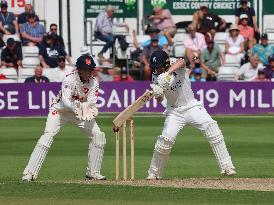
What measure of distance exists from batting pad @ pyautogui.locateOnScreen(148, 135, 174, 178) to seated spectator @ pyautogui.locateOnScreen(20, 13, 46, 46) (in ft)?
43.2

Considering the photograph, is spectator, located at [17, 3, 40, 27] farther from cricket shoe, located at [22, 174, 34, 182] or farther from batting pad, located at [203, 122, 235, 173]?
batting pad, located at [203, 122, 235, 173]

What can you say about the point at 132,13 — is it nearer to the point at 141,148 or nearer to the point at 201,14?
the point at 201,14

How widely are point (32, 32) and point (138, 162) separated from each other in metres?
10.8

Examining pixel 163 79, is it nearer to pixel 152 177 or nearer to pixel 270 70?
pixel 152 177

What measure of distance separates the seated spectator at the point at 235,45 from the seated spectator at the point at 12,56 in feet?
16.0

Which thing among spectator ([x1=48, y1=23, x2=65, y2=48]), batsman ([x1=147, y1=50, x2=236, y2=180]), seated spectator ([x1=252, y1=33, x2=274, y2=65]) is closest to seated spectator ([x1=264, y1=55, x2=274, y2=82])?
seated spectator ([x1=252, y1=33, x2=274, y2=65])

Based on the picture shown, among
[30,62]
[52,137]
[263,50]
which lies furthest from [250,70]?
[52,137]

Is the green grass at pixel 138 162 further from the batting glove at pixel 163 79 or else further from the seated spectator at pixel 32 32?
the seated spectator at pixel 32 32

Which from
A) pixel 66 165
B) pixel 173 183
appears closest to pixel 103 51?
pixel 66 165

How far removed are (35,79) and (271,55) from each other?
5551 mm

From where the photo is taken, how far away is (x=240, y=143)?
19203mm

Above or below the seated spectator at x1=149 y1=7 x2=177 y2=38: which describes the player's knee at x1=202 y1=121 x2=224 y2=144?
below

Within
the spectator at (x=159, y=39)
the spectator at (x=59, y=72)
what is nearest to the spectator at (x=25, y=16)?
the spectator at (x=59, y=72)

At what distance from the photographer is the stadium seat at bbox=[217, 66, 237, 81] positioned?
1026 inches
